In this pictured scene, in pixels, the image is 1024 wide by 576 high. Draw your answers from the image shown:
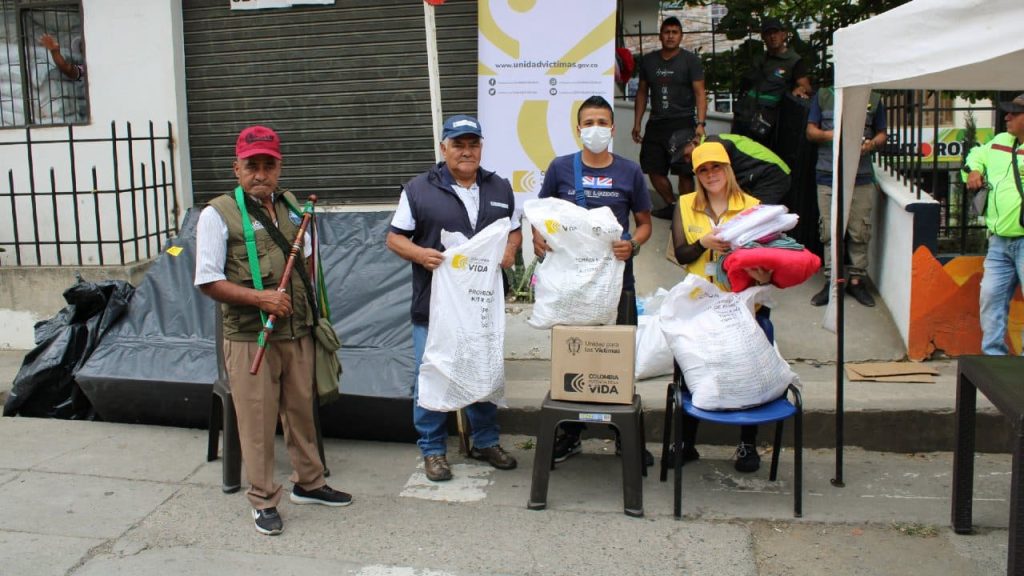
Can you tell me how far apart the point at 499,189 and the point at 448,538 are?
69.8 inches

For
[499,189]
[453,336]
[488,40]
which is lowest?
[453,336]

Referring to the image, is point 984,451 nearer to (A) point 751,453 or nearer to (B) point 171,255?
(A) point 751,453

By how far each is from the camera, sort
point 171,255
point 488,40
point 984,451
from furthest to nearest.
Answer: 1. point 488,40
2. point 171,255
3. point 984,451

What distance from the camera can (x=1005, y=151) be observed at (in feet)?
18.8

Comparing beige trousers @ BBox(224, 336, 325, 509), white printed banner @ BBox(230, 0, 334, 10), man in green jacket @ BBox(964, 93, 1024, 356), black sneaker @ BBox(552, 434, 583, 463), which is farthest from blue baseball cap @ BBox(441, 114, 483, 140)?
white printed banner @ BBox(230, 0, 334, 10)

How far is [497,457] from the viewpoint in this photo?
4918mm

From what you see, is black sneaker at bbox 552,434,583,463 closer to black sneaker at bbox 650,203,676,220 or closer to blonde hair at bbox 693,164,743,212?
blonde hair at bbox 693,164,743,212

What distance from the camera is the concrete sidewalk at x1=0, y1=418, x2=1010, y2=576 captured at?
3.83m

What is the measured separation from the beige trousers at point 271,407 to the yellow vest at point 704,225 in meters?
1.95

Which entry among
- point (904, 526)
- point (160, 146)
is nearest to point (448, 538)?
point (904, 526)

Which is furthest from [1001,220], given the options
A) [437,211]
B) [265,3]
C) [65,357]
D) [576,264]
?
[265,3]

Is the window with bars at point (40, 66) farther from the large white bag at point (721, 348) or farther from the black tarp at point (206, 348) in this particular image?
the large white bag at point (721, 348)

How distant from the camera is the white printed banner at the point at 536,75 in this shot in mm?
Result: 7242

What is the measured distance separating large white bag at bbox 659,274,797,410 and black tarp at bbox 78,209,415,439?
1.68 meters
